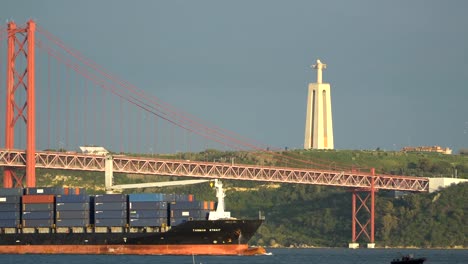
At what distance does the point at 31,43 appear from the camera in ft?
485

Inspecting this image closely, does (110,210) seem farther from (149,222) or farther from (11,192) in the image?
(11,192)

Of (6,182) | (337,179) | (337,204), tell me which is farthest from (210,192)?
(6,182)

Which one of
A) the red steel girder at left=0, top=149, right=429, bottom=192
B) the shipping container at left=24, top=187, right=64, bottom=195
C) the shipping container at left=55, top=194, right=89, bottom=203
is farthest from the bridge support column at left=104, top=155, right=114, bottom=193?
the shipping container at left=55, top=194, right=89, bottom=203

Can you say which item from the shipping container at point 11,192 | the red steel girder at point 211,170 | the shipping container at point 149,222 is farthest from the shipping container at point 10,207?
the shipping container at point 149,222

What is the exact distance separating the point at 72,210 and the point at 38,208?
2859mm

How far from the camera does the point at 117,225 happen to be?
135 m

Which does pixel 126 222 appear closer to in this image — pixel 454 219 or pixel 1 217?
pixel 1 217

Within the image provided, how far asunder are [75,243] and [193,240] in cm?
1015

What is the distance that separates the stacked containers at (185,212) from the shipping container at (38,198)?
970 cm

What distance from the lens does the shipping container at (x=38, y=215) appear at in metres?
136

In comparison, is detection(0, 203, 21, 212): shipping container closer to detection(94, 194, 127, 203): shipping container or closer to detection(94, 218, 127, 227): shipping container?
detection(94, 194, 127, 203): shipping container

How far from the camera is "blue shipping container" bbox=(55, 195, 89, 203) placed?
13600cm

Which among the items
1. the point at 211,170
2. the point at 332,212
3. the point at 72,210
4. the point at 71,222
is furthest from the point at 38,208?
the point at 332,212

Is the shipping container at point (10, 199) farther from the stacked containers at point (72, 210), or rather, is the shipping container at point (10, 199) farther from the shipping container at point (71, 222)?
the shipping container at point (71, 222)
